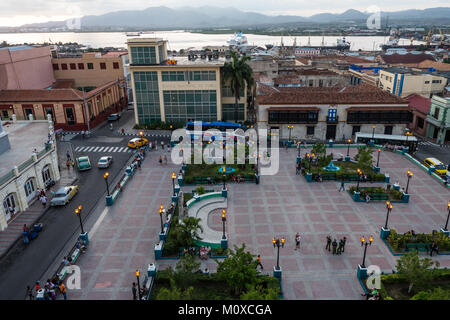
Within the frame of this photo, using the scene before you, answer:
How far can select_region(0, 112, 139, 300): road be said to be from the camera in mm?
23938

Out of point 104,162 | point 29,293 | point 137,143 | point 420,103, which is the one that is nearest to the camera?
point 29,293

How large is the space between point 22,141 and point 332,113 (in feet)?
140

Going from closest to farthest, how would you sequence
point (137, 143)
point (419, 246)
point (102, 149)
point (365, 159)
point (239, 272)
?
1. point (239, 272)
2. point (419, 246)
3. point (365, 159)
4. point (137, 143)
5. point (102, 149)

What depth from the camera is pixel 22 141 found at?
41.0 metres

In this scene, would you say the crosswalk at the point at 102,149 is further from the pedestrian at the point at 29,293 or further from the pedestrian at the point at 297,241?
the pedestrian at the point at 297,241

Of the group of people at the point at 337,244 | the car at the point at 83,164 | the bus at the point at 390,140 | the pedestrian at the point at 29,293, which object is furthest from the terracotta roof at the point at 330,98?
the pedestrian at the point at 29,293

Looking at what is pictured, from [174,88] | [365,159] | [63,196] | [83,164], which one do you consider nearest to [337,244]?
[365,159]

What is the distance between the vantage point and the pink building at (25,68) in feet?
199

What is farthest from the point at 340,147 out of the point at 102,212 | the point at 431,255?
the point at 102,212

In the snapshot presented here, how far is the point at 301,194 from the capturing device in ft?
115

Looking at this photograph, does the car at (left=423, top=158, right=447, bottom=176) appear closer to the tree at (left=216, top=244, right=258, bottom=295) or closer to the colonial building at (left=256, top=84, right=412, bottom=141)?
the colonial building at (left=256, top=84, right=412, bottom=141)

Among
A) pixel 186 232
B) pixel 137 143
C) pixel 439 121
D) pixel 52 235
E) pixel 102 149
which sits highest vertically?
pixel 439 121

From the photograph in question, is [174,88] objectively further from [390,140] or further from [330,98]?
[390,140]
